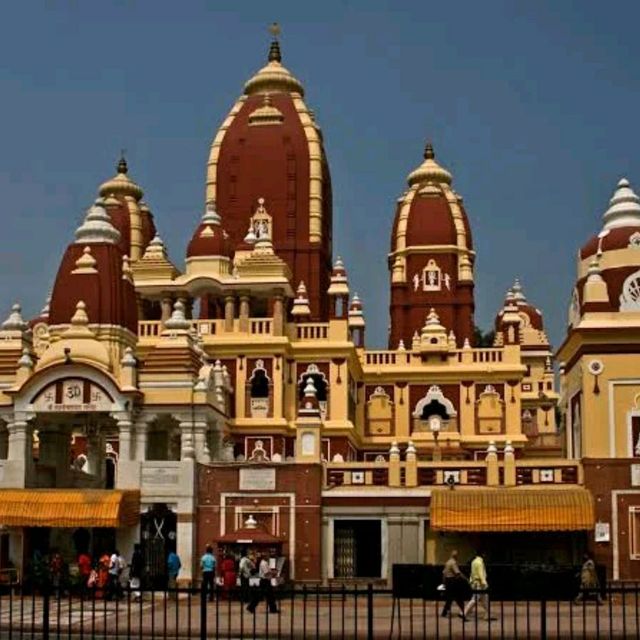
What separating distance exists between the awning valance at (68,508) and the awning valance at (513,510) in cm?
750

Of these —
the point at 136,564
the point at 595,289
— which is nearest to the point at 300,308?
the point at 595,289

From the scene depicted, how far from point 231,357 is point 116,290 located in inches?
298

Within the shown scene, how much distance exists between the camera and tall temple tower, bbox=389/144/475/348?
54.3 meters

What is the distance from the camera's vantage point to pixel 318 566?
3162 cm

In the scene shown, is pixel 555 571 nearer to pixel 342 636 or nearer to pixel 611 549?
pixel 611 549

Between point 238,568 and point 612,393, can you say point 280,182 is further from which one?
point 238,568

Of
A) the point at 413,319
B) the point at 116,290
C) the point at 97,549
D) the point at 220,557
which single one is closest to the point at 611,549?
the point at 220,557

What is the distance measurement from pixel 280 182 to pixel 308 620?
30983mm

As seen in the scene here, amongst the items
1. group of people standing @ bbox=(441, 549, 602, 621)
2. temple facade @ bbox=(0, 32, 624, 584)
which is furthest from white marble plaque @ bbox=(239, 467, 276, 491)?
group of people standing @ bbox=(441, 549, 602, 621)

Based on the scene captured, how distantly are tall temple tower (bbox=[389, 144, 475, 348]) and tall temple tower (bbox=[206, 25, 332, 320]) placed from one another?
3505 mm

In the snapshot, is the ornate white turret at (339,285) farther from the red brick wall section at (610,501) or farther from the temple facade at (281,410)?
the red brick wall section at (610,501)

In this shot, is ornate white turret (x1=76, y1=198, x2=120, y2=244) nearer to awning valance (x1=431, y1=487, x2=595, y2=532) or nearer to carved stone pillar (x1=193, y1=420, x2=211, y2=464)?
carved stone pillar (x1=193, y1=420, x2=211, y2=464)

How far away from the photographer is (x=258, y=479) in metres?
32.3

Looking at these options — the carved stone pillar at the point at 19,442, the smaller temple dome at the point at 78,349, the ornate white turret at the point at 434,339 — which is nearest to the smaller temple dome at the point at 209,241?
the ornate white turret at the point at 434,339
